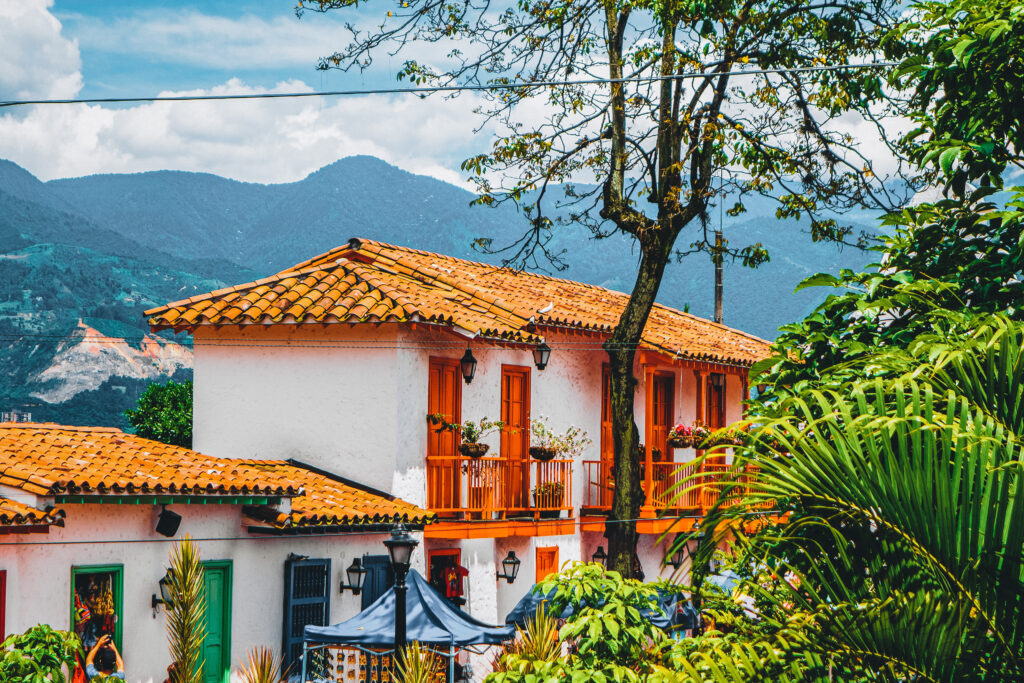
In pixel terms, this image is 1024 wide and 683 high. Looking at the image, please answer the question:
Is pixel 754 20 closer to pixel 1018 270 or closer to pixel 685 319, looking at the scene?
pixel 1018 270

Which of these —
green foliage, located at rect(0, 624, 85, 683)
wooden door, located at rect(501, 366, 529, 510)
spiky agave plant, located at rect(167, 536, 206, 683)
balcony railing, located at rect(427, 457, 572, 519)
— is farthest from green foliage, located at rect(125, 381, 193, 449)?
spiky agave plant, located at rect(167, 536, 206, 683)

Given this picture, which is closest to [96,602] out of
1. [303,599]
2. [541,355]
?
[303,599]

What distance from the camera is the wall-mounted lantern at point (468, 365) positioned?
1739 cm

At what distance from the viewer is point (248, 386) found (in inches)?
706

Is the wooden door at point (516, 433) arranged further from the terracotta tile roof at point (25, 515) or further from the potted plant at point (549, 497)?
the terracotta tile roof at point (25, 515)

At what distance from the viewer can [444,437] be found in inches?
696

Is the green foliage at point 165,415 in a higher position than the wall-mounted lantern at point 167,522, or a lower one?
higher

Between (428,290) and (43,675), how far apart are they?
10099 mm

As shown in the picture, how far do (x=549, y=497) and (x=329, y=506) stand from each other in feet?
16.2

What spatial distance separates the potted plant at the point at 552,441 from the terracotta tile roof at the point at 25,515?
850cm

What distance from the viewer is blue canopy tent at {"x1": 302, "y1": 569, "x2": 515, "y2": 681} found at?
41.4 feet

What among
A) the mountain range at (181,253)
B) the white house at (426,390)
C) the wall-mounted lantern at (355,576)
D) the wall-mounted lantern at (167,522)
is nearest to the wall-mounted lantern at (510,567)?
the white house at (426,390)

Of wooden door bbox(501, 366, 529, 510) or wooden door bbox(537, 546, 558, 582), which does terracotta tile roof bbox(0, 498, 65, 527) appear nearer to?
wooden door bbox(501, 366, 529, 510)

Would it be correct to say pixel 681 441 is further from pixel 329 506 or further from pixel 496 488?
pixel 329 506
